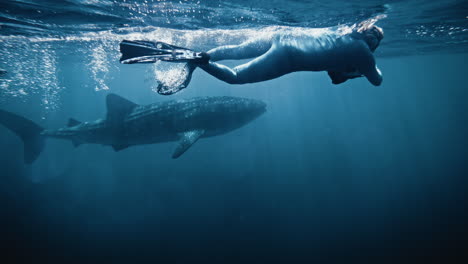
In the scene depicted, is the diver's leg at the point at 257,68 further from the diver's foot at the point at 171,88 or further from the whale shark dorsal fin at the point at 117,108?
the whale shark dorsal fin at the point at 117,108

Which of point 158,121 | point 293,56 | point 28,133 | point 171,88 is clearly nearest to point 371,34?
point 293,56

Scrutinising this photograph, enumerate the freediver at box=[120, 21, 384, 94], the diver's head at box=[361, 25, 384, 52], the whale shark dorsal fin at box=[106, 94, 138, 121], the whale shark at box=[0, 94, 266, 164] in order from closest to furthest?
the freediver at box=[120, 21, 384, 94] < the diver's head at box=[361, 25, 384, 52] < the whale shark at box=[0, 94, 266, 164] < the whale shark dorsal fin at box=[106, 94, 138, 121]

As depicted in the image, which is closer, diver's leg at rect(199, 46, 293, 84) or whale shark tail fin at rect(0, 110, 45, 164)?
diver's leg at rect(199, 46, 293, 84)

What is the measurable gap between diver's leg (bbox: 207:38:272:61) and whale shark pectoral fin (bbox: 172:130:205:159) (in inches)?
159

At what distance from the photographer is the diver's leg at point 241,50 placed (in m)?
4.47

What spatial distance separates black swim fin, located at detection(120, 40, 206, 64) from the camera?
10.8 ft

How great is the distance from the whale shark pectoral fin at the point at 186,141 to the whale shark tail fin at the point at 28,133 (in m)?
8.84

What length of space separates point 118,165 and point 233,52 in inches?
1012

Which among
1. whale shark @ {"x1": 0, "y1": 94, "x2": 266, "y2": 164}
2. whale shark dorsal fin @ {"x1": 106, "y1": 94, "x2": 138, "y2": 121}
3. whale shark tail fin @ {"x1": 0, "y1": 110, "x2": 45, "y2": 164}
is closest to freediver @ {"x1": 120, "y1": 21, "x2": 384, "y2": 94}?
whale shark @ {"x1": 0, "y1": 94, "x2": 266, "y2": 164}

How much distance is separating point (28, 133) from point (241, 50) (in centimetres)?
1322

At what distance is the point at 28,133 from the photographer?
12.0 meters

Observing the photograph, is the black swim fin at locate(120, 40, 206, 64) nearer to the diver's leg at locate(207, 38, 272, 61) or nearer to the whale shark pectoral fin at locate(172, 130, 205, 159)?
the diver's leg at locate(207, 38, 272, 61)

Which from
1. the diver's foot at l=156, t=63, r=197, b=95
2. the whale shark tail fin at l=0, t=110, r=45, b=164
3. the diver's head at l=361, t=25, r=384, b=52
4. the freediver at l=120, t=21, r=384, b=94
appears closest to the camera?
the diver's foot at l=156, t=63, r=197, b=95

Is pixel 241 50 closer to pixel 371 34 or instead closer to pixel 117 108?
pixel 371 34
